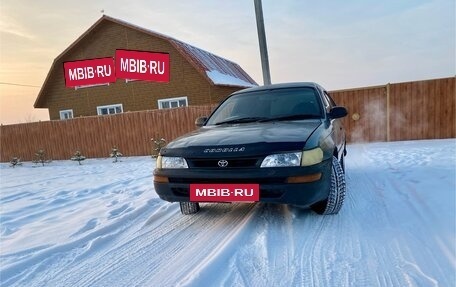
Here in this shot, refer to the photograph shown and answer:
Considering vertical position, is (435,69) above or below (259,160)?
above

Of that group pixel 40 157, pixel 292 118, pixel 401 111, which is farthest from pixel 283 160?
pixel 40 157

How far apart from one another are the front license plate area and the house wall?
12684mm

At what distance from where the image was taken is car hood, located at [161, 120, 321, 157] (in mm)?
2580

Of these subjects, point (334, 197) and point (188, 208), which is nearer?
point (334, 197)

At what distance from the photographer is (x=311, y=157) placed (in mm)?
2557

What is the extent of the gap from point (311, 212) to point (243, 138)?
1.16 meters

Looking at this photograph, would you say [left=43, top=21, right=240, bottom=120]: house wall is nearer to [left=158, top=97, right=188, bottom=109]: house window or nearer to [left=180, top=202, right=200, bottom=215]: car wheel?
[left=158, top=97, right=188, bottom=109]: house window

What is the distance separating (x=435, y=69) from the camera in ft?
37.2

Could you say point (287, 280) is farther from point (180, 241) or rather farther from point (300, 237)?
point (180, 241)

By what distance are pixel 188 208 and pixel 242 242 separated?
1.06 meters

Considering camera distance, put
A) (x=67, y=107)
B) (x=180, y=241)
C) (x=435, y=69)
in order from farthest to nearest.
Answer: (x=67, y=107) < (x=435, y=69) < (x=180, y=241)

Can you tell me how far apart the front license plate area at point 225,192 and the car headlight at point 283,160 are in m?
0.23

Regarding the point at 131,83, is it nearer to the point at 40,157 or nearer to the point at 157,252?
the point at 40,157

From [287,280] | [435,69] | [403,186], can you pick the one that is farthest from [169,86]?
[287,280]
